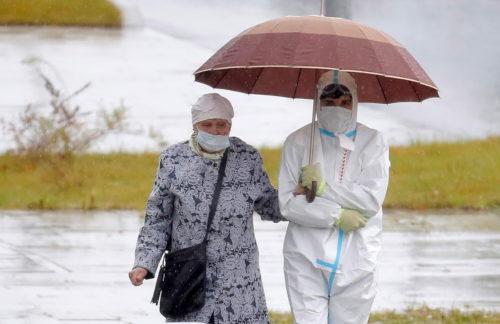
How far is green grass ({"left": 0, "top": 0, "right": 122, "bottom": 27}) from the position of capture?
12.7m

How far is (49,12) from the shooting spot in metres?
12.7

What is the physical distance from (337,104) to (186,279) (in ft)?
3.24

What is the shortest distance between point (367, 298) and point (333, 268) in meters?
0.21

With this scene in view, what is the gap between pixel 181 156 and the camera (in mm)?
4859

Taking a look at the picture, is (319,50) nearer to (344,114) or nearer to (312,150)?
(344,114)

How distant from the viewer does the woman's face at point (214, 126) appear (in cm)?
476

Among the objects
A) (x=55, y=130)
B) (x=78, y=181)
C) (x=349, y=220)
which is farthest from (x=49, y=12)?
(x=349, y=220)

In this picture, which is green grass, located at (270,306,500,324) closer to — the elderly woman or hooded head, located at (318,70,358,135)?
the elderly woman

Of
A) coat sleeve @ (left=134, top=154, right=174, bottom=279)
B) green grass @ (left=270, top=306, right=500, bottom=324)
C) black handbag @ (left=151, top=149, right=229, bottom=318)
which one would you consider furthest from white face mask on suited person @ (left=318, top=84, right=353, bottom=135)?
green grass @ (left=270, top=306, right=500, bottom=324)

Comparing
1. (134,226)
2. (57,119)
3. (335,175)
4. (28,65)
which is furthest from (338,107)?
(28,65)

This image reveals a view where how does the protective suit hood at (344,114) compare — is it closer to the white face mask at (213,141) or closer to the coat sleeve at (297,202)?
the coat sleeve at (297,202)

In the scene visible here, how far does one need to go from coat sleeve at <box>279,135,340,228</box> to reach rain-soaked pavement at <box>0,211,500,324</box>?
2686mm

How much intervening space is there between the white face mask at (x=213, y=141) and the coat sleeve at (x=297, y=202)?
30cm

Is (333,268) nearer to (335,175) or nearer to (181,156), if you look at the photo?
(335,175)
